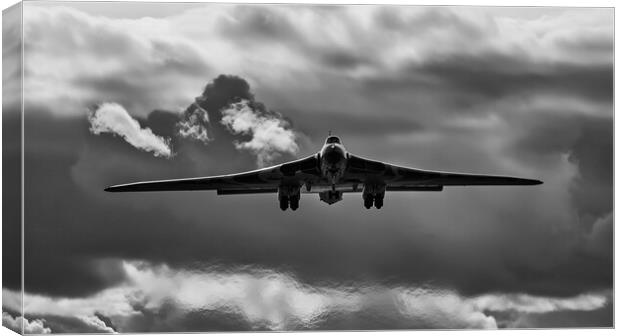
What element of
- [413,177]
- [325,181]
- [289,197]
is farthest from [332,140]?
[413,177]

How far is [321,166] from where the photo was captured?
47.4 meters

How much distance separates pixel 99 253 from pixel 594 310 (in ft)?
74.8

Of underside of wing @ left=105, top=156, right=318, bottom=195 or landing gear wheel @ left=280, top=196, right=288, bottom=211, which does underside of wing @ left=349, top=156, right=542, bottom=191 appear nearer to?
underside of wing @ left=105, top=156, right=318, bottom=195

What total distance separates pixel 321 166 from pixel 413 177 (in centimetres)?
557

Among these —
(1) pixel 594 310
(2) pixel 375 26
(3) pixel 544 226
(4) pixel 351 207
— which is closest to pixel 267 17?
(2) pixel 375 26

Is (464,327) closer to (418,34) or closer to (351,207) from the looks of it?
(351,207)

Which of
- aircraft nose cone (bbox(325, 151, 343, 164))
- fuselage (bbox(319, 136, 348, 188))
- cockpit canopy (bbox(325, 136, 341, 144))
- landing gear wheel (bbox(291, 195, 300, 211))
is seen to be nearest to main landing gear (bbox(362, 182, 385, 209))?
fuselage (bbox(319, 136, 348, 188))

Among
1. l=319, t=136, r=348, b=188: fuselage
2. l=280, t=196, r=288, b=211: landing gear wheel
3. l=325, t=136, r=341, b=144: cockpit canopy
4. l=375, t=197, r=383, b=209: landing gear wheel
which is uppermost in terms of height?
l=325, t=136, r=341, b=144: cockpit canopy

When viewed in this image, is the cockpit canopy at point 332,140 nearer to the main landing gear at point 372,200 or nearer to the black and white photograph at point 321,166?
the black and white photograph at point 321,166

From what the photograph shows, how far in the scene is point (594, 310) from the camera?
51312mm

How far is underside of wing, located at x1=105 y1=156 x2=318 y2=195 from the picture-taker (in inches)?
1923

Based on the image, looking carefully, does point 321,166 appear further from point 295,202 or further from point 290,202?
point 290,202

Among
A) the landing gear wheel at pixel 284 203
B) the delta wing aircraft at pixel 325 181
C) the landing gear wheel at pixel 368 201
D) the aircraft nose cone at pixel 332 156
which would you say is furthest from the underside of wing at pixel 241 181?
the landing gear wheel at pixel 368 201

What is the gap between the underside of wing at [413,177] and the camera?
49.4m
